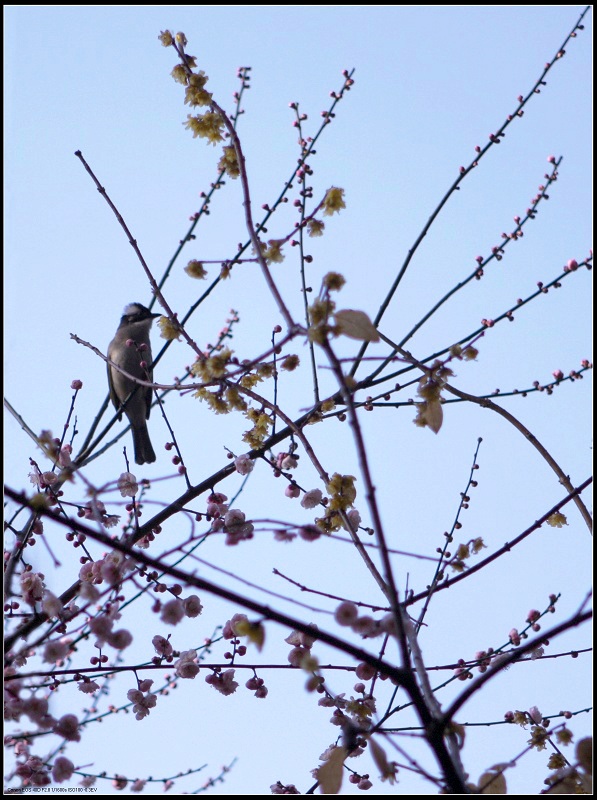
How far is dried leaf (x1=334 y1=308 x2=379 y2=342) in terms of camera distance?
4.74 ft

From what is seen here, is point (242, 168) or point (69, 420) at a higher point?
point (69, 420)

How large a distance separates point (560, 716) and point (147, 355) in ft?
16.2

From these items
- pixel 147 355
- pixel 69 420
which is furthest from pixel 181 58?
pixel 147 355

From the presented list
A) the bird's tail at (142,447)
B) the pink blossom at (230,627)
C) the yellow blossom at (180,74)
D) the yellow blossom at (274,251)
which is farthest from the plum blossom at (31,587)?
the bird's tail at (142,447)

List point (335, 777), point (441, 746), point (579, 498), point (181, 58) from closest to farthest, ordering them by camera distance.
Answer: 1. point (441, 746)
2. point (335, 777)
3. point (579, 498)
4. point (181, 58)

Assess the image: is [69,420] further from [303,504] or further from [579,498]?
[579,498]

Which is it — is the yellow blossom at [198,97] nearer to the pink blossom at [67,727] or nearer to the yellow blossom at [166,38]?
the yellow blossom at [166,38]

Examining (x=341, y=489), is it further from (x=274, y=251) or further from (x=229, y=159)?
(x=229, y=159)

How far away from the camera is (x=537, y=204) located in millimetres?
3205

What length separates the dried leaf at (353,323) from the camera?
1.44 metres

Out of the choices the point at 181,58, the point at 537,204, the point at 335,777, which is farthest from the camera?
the point at 537,204

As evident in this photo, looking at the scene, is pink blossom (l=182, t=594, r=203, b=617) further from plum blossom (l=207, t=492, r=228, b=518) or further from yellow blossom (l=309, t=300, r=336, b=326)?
yellow blossom (l=309, t=300, r=336, b=326)

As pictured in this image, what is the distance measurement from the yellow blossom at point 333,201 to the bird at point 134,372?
3.83 m

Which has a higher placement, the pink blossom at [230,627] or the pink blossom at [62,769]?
the pink blossom at [230,627]
